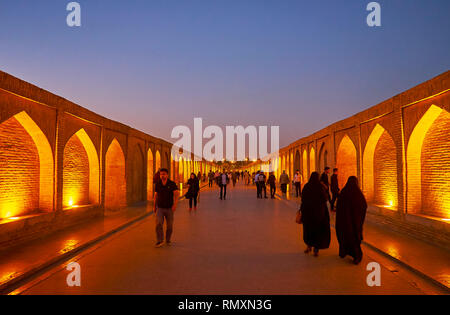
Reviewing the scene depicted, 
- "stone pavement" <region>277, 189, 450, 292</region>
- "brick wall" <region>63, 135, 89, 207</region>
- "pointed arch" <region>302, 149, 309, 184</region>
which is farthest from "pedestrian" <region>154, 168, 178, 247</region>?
"pointed arch" <region>302, 149, 309, 184</region>

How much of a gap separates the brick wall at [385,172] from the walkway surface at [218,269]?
10.4 feet

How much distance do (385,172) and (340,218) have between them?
487cm

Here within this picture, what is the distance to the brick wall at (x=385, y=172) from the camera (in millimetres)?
9039

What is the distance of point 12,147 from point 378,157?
394 inches

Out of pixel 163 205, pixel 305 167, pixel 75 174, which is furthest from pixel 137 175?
pixel 305 167

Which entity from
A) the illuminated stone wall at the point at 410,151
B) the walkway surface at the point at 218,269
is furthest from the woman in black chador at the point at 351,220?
the illuminated stone wall at the point at 410,151

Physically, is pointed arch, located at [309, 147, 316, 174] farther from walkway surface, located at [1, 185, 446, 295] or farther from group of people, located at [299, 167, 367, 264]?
group of people, located at [299, 167, 367, 264]

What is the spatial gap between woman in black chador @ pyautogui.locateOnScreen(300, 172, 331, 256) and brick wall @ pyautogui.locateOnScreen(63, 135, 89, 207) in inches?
277

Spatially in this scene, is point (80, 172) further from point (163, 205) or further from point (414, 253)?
point (414, 253)

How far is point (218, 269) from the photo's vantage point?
479 cm
